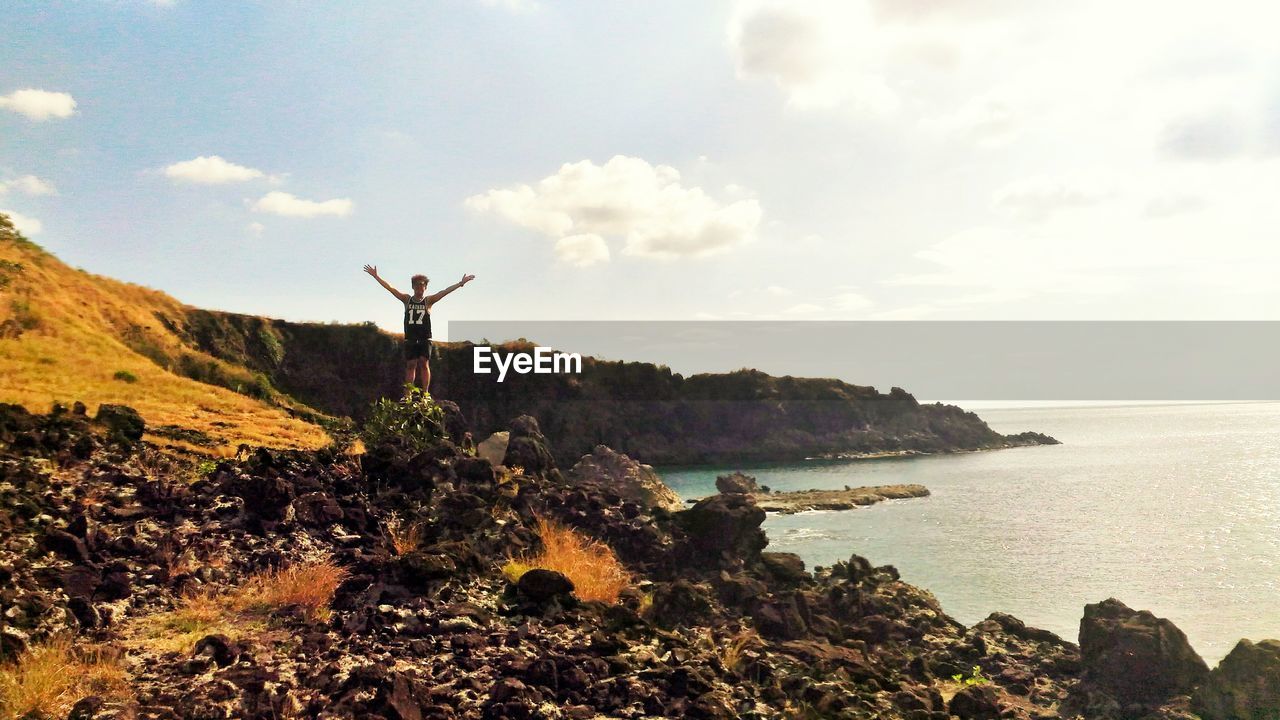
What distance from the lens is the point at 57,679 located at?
6.05m

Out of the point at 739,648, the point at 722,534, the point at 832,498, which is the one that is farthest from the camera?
the point at 832,498

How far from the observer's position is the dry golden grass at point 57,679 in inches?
226

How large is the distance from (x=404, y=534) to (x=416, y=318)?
276 inches

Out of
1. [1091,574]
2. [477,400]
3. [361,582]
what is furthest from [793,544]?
[477,400]

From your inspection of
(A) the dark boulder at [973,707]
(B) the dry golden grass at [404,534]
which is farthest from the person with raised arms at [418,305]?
(A) the dark boulder at [973,707]

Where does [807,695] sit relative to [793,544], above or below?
above

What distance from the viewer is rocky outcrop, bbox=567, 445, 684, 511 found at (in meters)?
45.3

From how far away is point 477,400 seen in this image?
10038cm

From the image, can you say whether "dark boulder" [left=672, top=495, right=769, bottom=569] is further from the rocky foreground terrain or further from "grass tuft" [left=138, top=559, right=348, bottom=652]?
"grass tuft" [left=138, top=559, right=348, bottom=652]

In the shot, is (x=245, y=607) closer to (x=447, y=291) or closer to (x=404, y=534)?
(x=404, y=534)

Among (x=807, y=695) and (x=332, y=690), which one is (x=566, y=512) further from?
(x=332, y=690)

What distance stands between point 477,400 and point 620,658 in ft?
312

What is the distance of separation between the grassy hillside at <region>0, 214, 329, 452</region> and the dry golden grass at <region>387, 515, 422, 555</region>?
18.8 ft

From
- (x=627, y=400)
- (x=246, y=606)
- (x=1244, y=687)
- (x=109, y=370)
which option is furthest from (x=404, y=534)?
(x=627, y=400)
